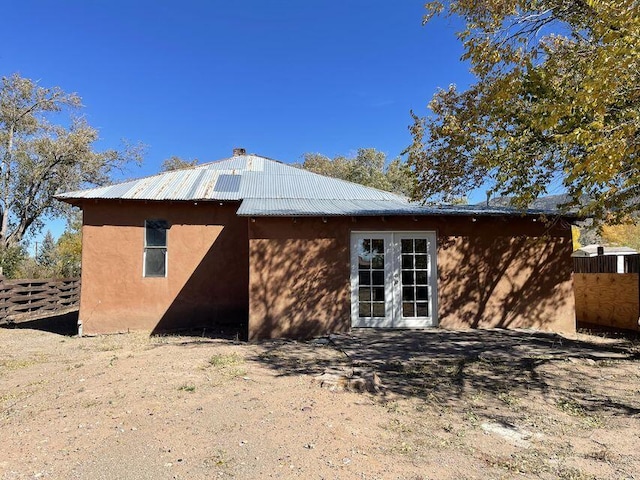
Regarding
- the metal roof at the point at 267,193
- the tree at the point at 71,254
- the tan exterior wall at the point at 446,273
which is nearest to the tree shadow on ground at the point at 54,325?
the metal roof at the point at 267,193

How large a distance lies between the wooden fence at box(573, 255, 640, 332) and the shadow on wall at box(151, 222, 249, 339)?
29.9 feet

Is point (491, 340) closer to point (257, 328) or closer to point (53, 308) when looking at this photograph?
point (257, 328)

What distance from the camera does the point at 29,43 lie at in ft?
43.2

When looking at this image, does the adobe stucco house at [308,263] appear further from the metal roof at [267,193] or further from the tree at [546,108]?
the tree at [546,108]

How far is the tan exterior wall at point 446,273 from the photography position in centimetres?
920

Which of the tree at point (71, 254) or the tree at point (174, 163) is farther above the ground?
the tree at point (174, 163)

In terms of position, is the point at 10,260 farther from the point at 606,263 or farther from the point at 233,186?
the point at 606,263

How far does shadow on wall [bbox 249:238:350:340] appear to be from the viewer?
9.13 meters

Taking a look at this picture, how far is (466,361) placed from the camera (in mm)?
6762

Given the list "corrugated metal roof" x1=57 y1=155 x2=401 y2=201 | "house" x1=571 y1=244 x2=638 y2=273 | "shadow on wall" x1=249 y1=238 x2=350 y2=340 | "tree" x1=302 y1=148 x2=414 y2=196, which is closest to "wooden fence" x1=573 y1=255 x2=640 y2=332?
"house" x1=571 y1=244 x2=638 y2=273

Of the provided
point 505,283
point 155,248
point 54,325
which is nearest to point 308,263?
point 155,248

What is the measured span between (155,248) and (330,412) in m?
7.99

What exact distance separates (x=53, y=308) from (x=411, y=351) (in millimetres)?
14399

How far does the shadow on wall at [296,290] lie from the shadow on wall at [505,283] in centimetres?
250
